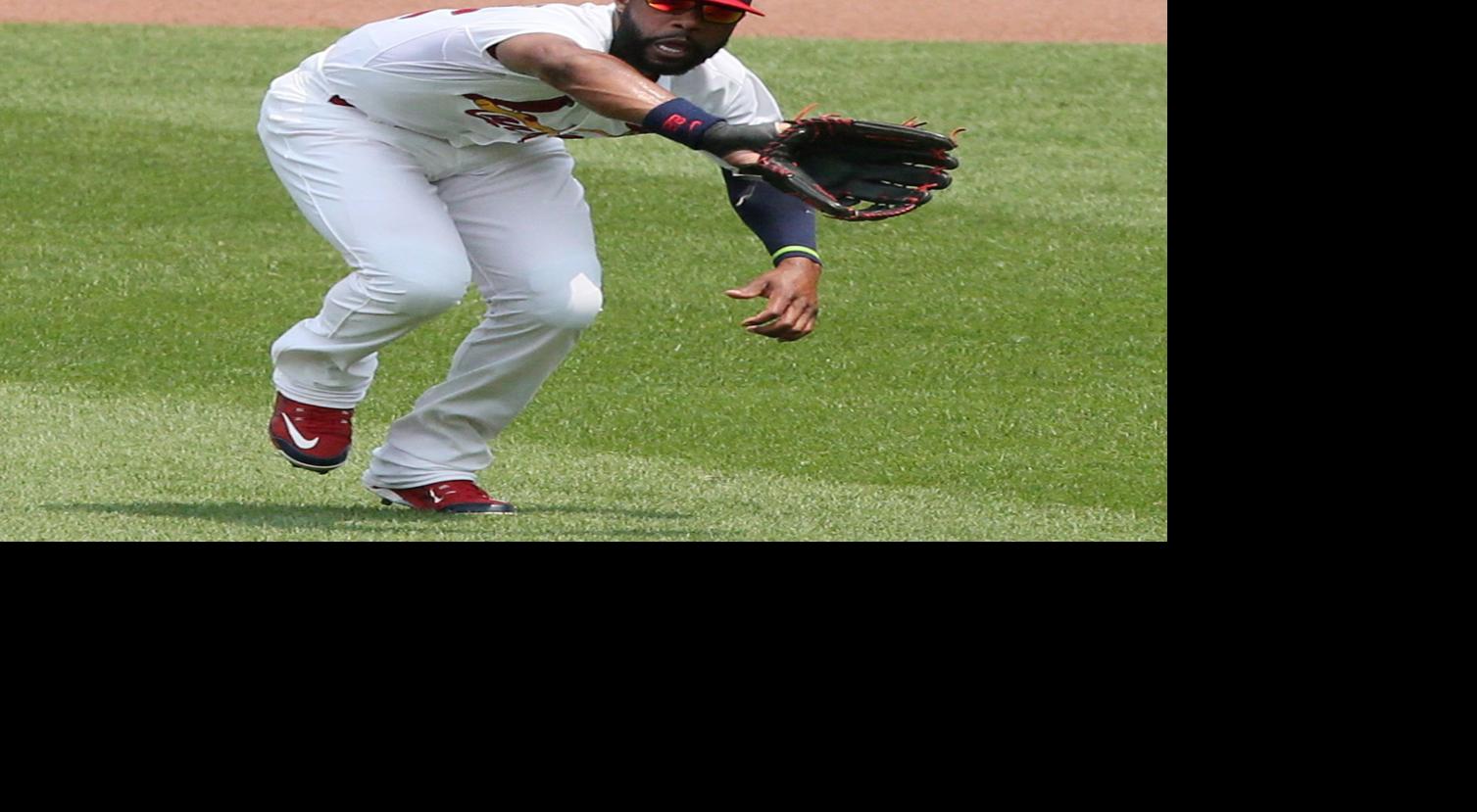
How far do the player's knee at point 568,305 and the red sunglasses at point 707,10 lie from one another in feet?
2.89

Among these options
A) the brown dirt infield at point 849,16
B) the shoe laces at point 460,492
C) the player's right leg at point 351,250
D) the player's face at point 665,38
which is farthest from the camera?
the brown dirt infield at point 849,16

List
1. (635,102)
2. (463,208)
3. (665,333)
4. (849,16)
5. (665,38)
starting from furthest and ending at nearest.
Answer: (849,16) → (665,333) → (463,208) → (665,38) → (635,102)

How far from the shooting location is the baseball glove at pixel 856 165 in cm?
522

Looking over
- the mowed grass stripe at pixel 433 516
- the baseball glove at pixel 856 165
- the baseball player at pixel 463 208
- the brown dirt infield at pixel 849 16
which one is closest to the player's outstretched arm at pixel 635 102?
the baseball glove at pixel 856 165

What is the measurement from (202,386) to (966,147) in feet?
21.2

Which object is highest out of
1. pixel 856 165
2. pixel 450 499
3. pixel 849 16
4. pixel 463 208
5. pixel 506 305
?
pixel 856 165

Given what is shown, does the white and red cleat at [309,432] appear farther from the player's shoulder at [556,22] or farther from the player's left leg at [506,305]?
the player's shoulder at [556,22]

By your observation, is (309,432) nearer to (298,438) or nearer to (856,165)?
(298,438)

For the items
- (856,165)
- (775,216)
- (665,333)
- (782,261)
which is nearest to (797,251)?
(782,261)

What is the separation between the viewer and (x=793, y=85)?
15008mm

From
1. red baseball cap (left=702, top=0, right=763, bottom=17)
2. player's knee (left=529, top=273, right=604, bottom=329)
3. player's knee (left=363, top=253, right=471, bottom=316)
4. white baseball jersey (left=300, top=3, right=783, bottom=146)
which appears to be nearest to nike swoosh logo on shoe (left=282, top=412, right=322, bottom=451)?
player's knee (left=363, top=253, right=471, bottom=316)

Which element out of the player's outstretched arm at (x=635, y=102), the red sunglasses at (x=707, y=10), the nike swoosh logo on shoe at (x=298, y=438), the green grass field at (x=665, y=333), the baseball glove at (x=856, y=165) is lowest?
the green grass field at (x=665, y=333)

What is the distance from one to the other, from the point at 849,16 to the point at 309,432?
1230 cm

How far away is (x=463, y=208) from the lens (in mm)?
6109
